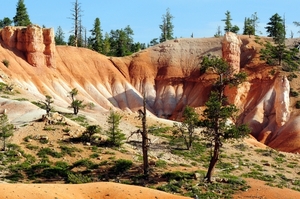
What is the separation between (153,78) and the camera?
8044 cm

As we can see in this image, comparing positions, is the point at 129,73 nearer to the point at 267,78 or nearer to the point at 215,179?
the point at 267,78

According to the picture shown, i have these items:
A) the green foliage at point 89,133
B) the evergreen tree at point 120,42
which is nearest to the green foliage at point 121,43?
the evergreen tree at point 120,42

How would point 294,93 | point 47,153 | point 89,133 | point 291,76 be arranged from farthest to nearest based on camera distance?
point 291,76 < point 294,93 < point 89,133 < point 47,153

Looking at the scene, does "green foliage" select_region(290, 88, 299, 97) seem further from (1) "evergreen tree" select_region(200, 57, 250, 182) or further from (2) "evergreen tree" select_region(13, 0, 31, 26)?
(2) "evergreen tree" select_region(13, 0, 31, 26)

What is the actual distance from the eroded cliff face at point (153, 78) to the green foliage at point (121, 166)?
2589 centimetres

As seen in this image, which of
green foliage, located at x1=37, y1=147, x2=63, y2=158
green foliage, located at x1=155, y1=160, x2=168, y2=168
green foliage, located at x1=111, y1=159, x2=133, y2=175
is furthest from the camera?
green foliage, located at x1=155, y1=160, x2=168, y2=168

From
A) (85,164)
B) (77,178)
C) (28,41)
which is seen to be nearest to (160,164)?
(85,164)

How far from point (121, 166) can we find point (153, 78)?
4952 centimetres

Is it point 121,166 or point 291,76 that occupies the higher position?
point 291,76

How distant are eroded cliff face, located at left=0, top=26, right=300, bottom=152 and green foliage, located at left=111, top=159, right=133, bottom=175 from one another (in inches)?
1019

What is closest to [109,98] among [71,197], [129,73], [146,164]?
[129,73]

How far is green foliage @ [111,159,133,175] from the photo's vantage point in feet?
103

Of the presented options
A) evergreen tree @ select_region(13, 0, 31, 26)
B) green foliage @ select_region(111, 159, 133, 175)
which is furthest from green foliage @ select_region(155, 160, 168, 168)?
evergreen tree @ select_region(13, 0, 31, 26)

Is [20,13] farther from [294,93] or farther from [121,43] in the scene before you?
[294,93]
